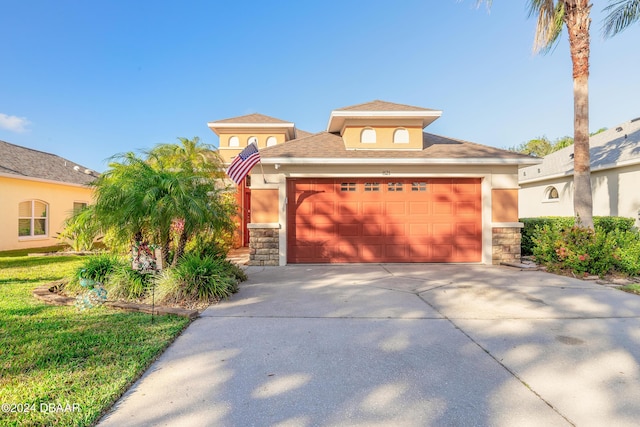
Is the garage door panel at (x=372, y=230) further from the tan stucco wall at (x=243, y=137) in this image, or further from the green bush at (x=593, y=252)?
the tan stucco wall at (x=243, y=137)

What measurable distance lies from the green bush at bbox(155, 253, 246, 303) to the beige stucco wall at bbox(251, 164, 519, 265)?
337 cm

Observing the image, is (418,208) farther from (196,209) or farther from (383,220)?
(196,209)

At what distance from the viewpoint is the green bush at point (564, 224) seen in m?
9.06

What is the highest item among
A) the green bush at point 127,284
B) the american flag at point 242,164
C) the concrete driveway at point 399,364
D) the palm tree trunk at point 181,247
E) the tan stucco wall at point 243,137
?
the tan stucco wall at point 243,137

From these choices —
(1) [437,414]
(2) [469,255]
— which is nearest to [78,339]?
(1) [437,414]

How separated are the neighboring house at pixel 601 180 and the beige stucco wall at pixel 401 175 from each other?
2050mm

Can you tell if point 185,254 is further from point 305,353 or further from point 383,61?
point 383,61

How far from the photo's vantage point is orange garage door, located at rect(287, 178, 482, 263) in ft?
28.8

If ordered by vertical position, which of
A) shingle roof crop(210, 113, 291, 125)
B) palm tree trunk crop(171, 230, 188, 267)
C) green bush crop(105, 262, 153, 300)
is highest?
shingle roof crop(210, 113, 291, 125)

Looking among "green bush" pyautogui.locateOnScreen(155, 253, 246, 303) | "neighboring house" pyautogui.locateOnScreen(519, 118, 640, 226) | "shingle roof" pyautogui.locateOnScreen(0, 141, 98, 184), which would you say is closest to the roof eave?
"neighboring house" pyautogui.locateOnScreen(519, 118, 640, 226)

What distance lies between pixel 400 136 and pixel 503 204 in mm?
3786

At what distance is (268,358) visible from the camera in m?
3.07

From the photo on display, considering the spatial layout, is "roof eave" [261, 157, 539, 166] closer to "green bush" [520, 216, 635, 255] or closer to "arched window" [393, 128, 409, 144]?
"arched window" [393, 128, 409, 144]

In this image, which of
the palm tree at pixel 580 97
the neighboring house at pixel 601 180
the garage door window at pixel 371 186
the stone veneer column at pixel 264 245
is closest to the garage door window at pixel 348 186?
the garage door window at pixel 371 186
